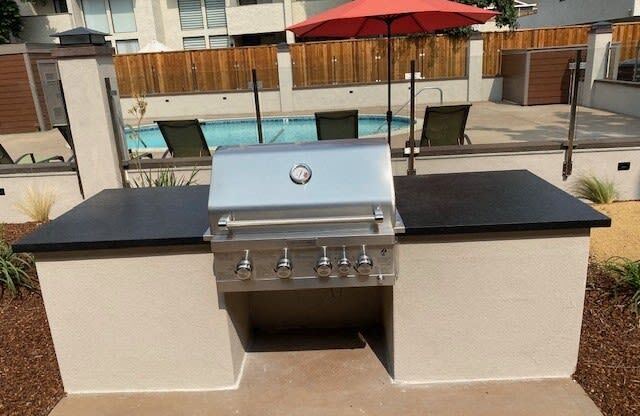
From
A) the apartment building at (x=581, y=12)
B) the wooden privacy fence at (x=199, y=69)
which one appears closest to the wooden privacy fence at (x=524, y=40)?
the apartment building at (x=581, y=12)

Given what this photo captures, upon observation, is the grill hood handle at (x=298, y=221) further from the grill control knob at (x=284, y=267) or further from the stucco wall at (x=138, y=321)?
the stucco wall at (x=138, y=321)

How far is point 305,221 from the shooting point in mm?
2221

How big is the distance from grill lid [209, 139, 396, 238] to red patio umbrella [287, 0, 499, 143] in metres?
2.94

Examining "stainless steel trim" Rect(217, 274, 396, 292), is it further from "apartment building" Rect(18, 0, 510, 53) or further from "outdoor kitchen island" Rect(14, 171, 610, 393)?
"apartment building" Rect(18, 0, 510, 53)

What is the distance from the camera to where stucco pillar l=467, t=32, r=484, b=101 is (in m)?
16.4

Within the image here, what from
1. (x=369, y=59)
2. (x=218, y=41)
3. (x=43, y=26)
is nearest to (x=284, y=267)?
(x=369, y=59)

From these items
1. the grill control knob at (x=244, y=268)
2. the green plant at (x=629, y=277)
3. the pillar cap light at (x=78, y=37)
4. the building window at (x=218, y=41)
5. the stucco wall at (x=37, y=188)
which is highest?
the building window at (x=218, y=41)

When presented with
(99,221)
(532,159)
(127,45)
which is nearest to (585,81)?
(532,159)

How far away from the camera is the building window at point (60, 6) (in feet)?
77.4

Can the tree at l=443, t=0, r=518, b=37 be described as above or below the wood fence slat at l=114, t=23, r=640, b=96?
above

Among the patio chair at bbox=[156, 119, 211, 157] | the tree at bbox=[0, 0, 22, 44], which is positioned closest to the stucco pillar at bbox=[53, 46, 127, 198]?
the patio chair at bbox=[156, 119, 211, 157]

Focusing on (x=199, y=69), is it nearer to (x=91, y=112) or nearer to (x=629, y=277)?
(x=91, y=112)

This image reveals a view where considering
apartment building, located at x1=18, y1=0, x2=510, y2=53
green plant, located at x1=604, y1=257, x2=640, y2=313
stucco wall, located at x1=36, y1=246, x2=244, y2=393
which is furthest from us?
apartment building, located at x1=18, y1=0, x2=510, y2=53

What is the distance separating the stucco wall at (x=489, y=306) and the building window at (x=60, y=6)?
87.5ft
